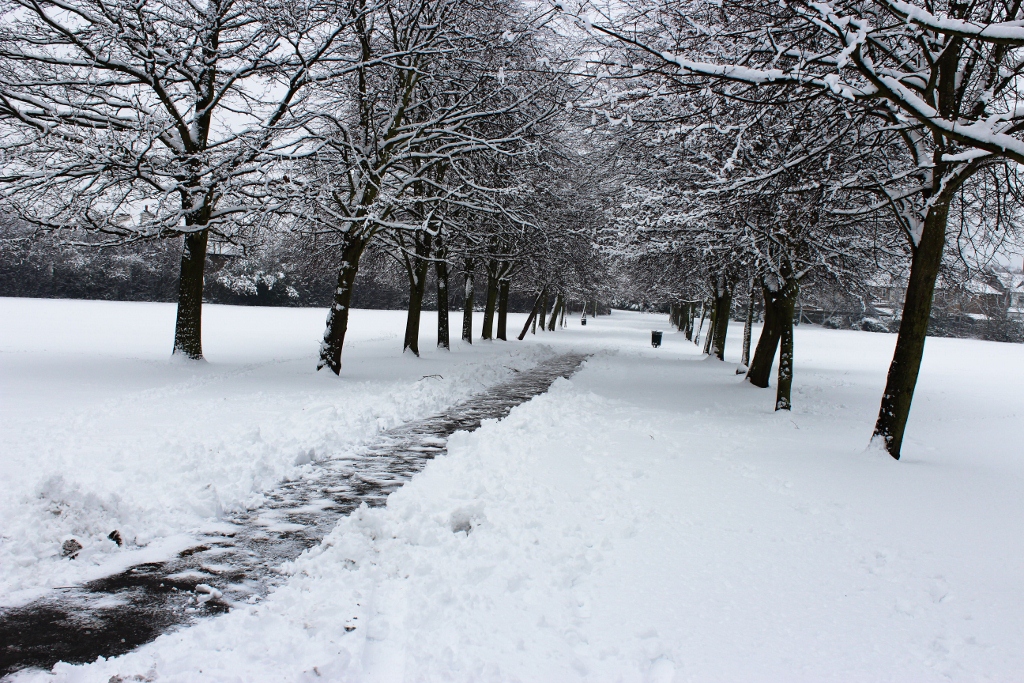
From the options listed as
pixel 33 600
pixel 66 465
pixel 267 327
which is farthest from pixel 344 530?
pixel 267 327

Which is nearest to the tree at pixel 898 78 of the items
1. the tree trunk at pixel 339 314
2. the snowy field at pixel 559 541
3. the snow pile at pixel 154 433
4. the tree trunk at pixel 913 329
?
the tree trunk at pixel 913 329

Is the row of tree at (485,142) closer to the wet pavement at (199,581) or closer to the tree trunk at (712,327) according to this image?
the wet pavement at (199,581)

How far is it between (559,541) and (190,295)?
11.9 m

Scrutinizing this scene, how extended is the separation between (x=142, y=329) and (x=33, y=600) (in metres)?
25.6

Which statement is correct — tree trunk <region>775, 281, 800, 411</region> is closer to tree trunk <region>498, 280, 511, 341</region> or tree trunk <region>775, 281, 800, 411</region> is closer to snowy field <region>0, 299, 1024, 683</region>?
snowy field <region>0, 299, 1024, 683</region>

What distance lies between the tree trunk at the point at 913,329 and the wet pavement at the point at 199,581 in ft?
18.6

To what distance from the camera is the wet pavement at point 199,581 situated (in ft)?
9.94

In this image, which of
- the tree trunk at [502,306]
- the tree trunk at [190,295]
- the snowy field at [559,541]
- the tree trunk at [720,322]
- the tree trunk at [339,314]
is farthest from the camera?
the tree trunk at [502,306]

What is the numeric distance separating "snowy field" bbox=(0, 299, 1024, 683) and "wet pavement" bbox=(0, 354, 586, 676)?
0.56 feet

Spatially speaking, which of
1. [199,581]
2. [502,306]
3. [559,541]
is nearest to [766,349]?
[559,541]

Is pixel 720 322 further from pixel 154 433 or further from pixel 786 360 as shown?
pixel 154 433

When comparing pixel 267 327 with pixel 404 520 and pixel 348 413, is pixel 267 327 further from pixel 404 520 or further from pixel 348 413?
pixel 404 520

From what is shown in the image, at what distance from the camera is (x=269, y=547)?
14.1ft

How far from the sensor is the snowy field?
2971 mm
